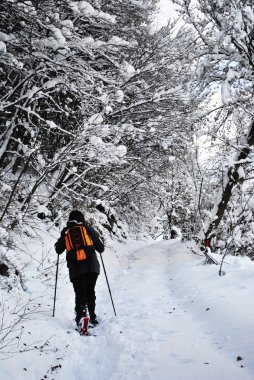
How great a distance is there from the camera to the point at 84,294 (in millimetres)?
5762

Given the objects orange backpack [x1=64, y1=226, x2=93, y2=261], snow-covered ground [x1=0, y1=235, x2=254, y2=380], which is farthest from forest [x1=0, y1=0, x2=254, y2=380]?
orange backpack [x1=64, y1=226, x2=93, y2=261]

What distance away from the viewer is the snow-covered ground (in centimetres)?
376

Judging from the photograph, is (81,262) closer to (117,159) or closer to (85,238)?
(85,238)

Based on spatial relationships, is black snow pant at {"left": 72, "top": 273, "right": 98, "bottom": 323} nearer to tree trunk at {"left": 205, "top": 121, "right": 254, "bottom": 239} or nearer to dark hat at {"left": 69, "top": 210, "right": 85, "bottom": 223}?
dark hat at {"left": 69, "top": 210, "right": 85, "bottom": 223}

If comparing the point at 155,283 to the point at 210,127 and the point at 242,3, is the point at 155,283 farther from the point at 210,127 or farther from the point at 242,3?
the point at 242,3

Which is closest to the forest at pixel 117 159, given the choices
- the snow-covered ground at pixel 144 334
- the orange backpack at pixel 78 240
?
the snow-covered ground at pixel 144 334

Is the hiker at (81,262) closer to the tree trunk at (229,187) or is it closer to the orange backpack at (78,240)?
the orange backpack at (78,240)

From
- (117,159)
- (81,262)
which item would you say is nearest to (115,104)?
(117,159)

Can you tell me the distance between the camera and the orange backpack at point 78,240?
5.78 metres

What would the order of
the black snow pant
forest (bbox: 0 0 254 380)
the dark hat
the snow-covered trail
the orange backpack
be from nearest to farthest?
the snow-covered trail, forest (bbox: 0 0 254 380), the black snow pant, the orange backpack, the dark hat

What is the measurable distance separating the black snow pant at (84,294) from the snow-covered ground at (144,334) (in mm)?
295

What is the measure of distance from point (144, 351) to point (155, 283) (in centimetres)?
494

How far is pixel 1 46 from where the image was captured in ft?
15.9

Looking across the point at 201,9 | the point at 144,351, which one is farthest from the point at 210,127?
the point at 144,351
